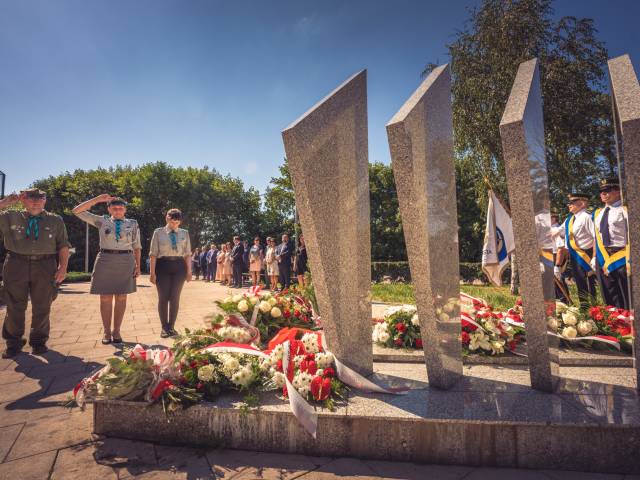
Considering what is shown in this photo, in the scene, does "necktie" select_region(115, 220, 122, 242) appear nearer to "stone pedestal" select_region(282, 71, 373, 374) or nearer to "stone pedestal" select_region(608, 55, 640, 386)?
"stone pedestal" select_region(282, 71, 373, 374)

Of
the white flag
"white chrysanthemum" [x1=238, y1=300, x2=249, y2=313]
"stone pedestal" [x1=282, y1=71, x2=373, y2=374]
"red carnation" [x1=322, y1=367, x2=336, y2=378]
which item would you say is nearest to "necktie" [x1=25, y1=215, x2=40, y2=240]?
"white chrysanthemum" [x1=238, y1=300, x2=249, y2=313]

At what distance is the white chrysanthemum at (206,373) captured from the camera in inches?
107

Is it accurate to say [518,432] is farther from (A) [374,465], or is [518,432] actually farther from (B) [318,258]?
(B) [318,258]

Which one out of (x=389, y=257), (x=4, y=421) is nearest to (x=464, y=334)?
(x=4, y=421)

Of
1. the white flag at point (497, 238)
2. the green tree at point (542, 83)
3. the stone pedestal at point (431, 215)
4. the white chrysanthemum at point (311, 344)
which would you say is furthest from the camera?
the green tree at point (542, 83)

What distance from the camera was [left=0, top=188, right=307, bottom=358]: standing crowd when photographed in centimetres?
456

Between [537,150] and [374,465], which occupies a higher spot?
[537,150]

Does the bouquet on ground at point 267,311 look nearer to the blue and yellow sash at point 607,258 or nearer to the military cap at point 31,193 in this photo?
the military cap at point 31,193

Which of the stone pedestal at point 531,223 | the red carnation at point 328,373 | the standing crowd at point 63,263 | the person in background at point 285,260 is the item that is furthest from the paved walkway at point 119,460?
the person in background at point 285,260

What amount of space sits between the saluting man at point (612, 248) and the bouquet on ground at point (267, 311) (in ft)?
14.5

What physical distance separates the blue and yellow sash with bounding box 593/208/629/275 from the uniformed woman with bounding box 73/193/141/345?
22.6 ft

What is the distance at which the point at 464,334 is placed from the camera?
383cm

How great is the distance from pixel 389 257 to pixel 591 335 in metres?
26.1

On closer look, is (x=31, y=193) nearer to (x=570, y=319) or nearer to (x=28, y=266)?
(x=28, y=266)
